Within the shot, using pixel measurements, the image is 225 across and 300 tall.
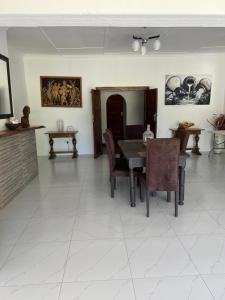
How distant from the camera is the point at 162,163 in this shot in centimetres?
262

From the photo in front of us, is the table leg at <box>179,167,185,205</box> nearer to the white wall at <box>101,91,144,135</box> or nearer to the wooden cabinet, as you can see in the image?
the wooden cabinet

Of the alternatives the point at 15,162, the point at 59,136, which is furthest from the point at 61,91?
the point at 15,162

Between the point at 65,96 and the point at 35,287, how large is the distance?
16.7 ft

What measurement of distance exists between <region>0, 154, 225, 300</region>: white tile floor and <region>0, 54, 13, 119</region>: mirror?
133cm

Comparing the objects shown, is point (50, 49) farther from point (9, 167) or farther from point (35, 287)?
point (35, 287)

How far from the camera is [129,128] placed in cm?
466

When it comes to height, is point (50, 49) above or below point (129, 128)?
above

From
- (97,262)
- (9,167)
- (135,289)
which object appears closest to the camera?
(135,289)

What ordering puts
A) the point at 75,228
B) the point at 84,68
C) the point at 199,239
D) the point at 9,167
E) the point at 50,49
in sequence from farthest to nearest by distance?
1. the point at 84,68
2. the point at 50,49
3. the point at 9,167
4. the point at 75,228
5. the point at 199,239

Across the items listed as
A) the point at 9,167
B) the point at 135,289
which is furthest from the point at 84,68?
the point at 135,289

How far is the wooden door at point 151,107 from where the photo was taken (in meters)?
5.97

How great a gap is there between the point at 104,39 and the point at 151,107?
7.46ft
